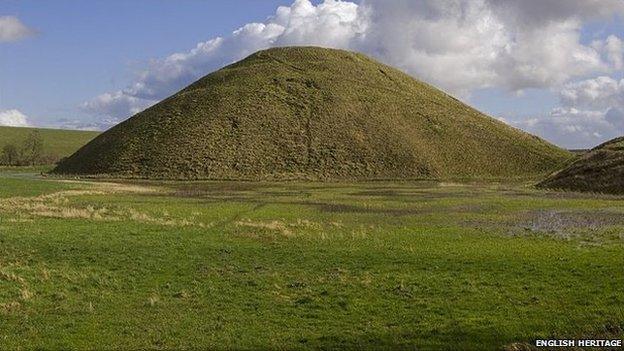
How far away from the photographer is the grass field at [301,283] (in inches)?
607

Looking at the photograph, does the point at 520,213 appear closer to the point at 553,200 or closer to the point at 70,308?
the point at 553,200

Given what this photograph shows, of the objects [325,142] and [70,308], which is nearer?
[70,308]

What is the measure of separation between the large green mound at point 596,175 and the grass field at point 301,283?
3758 cm

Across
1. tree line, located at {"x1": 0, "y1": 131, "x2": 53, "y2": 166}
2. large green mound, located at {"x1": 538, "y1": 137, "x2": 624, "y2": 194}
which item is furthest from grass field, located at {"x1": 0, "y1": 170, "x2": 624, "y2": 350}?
tree line, located at {"x1": 0, "y1": 131, "x2": 53, "y2": 166}

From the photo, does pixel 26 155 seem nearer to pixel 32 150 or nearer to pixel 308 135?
pixel 32 150

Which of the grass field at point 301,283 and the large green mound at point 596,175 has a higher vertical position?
the large green mound at point 596,175

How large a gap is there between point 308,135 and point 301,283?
317 feet

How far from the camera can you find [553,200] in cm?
5694

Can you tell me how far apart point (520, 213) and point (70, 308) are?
116 feet

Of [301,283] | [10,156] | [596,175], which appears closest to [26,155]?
[10,156]

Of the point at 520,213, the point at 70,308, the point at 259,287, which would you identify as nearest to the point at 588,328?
the point at 259,287

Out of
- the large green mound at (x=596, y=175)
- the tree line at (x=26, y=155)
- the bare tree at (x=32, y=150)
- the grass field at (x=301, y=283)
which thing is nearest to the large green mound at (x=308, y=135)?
the large green mound at (x=596, y=175)

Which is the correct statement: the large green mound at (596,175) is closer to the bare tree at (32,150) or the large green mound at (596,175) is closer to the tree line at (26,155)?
the tree line at (26,155)

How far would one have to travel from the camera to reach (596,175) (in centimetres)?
7544
